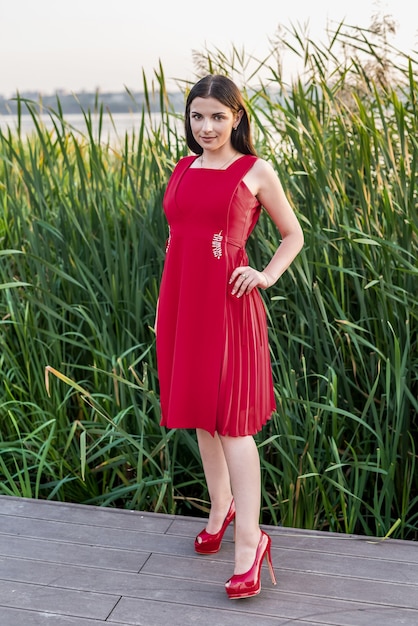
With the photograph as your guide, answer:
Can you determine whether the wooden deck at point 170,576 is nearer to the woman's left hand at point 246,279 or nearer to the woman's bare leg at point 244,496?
the woman's bare leg at point 244,496

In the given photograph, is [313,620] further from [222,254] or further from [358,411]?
[222,254]

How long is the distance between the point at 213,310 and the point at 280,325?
69 cm

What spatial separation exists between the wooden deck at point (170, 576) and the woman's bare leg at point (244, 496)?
0.34 feet

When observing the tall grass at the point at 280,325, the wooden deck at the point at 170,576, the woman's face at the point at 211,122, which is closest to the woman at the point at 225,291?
the woman's face at the point at 211,122

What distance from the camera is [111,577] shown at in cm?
192

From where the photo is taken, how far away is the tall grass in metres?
2.22

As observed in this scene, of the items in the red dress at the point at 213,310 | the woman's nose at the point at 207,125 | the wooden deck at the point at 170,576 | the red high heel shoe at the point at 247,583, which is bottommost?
the wooden deck at the point at 170,576

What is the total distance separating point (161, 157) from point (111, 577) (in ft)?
4.43

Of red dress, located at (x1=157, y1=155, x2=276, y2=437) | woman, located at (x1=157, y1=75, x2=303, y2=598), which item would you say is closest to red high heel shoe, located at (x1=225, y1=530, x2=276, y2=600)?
woman, located at (x1=157, y1=75, x2=303, y2=598)

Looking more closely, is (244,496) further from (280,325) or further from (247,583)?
(280,325)

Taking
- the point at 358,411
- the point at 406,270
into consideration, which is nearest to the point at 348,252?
the point at 406,270

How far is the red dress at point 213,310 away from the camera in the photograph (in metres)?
1.79

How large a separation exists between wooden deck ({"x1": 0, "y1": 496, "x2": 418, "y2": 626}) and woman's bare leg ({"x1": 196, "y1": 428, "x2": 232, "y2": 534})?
0.09 meters

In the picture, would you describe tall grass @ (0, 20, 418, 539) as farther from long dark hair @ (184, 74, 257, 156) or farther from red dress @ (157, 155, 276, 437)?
long dark hair @ (184, 74, 257, 156)
